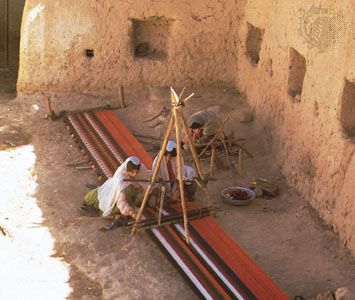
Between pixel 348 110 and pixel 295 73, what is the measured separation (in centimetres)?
165

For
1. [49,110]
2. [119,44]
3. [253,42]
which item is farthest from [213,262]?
[119,44]

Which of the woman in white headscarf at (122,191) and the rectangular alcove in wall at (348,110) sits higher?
the rectangular alcove in wall at (348,110)

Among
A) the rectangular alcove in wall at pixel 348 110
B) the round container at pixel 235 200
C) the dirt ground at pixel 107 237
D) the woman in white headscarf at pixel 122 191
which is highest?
the rectangular alcove in wall at pixel 348 110

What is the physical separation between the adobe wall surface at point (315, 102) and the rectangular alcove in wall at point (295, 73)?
0.11 ft

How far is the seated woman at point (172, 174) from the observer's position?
8352 mm

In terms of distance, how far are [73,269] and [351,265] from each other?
301cm

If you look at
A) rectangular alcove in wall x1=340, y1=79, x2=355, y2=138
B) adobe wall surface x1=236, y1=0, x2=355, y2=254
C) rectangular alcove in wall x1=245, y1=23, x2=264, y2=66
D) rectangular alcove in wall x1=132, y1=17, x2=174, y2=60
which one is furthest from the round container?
rectangular alcove in wall x1=132, y1=17, x2=174, y2=60

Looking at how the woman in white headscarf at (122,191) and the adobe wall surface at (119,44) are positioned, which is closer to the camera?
the woman in white headscarf at (122,191)

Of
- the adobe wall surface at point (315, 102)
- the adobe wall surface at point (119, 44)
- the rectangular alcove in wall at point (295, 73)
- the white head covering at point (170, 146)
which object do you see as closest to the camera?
the adobe wall surface at point (315, 102)

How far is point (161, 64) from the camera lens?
1184 centimetres

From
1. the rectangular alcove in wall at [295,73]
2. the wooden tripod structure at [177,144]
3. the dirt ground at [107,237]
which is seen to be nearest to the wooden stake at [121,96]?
the dirt ground at [107,237]

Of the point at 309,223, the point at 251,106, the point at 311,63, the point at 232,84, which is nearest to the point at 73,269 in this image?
the point at 309,223

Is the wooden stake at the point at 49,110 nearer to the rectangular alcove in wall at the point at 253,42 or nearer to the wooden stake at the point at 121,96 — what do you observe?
the wooden stake at the point at 121,96

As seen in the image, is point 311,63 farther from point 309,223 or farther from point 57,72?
point 57,72
